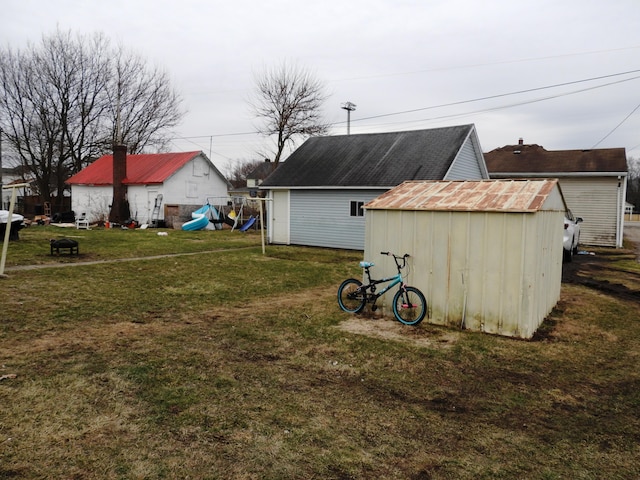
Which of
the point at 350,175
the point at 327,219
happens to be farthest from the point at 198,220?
the point at 350,175

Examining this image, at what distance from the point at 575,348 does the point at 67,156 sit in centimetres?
3682

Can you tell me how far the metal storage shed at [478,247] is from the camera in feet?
22.3

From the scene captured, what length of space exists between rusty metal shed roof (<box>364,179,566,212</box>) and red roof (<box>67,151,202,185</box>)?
70.9 feet

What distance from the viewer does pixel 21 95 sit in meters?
32.7

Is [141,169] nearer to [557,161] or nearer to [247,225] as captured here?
[247,225]

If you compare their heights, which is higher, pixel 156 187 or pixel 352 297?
→ pixel 156 187

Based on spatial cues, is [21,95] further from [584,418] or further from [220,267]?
[584,418]

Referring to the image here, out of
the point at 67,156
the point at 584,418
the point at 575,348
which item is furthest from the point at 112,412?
the point at 67,156

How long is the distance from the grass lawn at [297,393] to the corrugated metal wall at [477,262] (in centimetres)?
36

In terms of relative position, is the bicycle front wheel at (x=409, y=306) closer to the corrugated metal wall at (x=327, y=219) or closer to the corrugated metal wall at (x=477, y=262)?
the corrugated metal wall at (x=477, y=262)

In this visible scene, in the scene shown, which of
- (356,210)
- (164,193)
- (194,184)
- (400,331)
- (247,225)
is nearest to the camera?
(400,331)

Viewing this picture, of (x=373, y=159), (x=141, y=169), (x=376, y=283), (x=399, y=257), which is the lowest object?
(x=376, y=283)

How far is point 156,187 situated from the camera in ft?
91.4

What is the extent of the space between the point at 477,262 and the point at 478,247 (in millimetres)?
233
